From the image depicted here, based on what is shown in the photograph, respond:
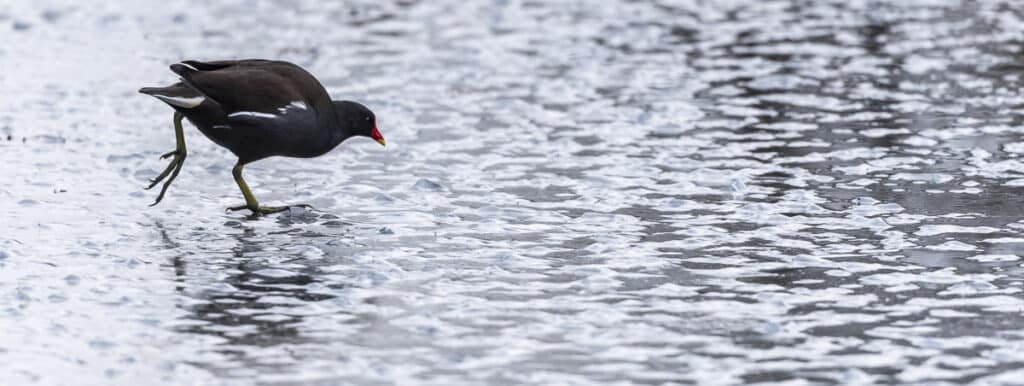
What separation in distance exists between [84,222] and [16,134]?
3.95 m

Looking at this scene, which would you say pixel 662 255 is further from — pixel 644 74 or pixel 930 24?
pixel 930 24

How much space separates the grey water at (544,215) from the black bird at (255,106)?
0.67 m

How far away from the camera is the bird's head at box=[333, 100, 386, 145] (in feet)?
43.0

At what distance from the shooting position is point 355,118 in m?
13.2

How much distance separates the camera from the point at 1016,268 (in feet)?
36.8

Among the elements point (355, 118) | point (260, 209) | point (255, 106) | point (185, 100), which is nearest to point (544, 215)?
point (355, 118)

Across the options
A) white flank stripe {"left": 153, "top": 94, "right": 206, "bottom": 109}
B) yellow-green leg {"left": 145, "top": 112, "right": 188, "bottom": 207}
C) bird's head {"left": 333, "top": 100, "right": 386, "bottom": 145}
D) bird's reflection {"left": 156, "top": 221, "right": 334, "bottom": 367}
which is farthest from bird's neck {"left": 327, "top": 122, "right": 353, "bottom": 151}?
yellow-green leg {"left": 145, "top": 112, "right": 188, "bottom": 207}

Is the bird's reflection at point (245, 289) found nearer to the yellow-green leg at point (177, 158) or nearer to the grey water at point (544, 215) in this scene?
the grey water at point (544, 215)

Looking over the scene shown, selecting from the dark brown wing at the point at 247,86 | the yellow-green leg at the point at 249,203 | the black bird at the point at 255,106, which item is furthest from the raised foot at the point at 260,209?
the dark brown wing at the point at 247,86

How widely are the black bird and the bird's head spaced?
125 millimetres

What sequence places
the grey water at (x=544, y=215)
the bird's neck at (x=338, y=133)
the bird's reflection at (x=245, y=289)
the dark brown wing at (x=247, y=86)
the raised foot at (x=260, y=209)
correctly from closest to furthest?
the grey water at (x=544, y=215) → the bird's reflection at (x=245, y=289) → the dark brown wing at (x=247, y=86) → the bird's neck at (x=338, y=133) → the raised foot at (x=260, y=209)

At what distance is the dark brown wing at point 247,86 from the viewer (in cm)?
1242

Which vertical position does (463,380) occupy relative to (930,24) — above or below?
below

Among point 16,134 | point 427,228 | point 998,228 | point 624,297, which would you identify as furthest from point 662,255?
point 16,134
